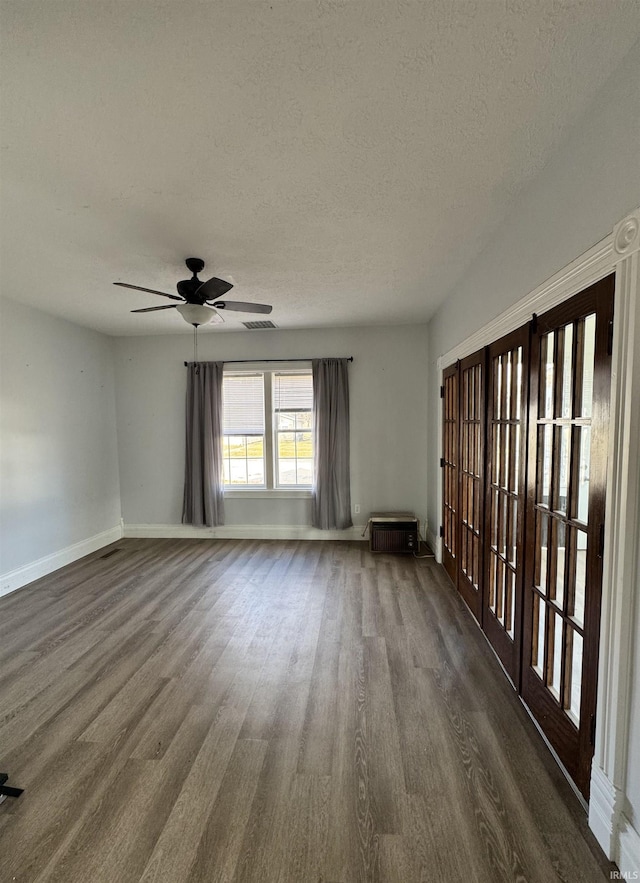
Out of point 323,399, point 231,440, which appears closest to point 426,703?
point 323,399

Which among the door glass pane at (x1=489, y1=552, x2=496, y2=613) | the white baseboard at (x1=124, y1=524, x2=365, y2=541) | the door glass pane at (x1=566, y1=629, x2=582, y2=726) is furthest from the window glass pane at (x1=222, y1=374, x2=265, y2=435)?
the door glass pane at (x1=566, y1=629, x2=582, y2=726)

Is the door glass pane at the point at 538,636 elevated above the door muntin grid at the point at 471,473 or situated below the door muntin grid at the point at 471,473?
below

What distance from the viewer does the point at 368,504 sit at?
4828mm

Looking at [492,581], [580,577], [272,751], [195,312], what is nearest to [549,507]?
[580,577]

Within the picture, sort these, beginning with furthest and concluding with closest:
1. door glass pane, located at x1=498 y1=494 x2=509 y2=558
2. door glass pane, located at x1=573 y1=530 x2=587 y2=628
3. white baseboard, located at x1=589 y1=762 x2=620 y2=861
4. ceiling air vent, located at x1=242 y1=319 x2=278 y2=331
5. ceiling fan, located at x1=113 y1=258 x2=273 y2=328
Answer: ceiling air vent, located at x1=242 y1=319 x2=278 y2=331 → ceiling fan, located at x1=113 y1=258 x2=273 y2=328 → door glass pane, located at x1=498 y1=494 x2=509 y2=558 → door glass pane, located at x1=573 y1=530 x2=587 y2=628 → white baseboard, located at x1=589 y1=762 x2=620 y2=861

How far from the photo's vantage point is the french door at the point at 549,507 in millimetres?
1371

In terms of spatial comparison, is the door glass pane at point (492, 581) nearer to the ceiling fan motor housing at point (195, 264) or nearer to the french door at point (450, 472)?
the french door at point (450, 472)

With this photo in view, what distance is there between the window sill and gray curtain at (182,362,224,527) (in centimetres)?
19

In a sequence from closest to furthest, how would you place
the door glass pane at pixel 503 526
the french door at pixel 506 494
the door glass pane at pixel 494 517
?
the french door at pixel 506 494 < the door glass pane at pixel 503 526 < the door glass pane at pixel 494 517

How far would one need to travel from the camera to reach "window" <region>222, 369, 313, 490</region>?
16.1ft

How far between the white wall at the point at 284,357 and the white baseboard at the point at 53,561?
38cm

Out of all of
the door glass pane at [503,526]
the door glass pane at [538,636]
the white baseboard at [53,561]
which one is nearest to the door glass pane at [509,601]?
the door glass pane at [503,526]

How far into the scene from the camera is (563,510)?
1616 mm

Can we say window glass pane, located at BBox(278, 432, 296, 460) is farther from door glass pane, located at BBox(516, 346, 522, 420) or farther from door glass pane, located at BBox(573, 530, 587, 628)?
door glass pane, located at BBox(573, 530, 587, 628)
